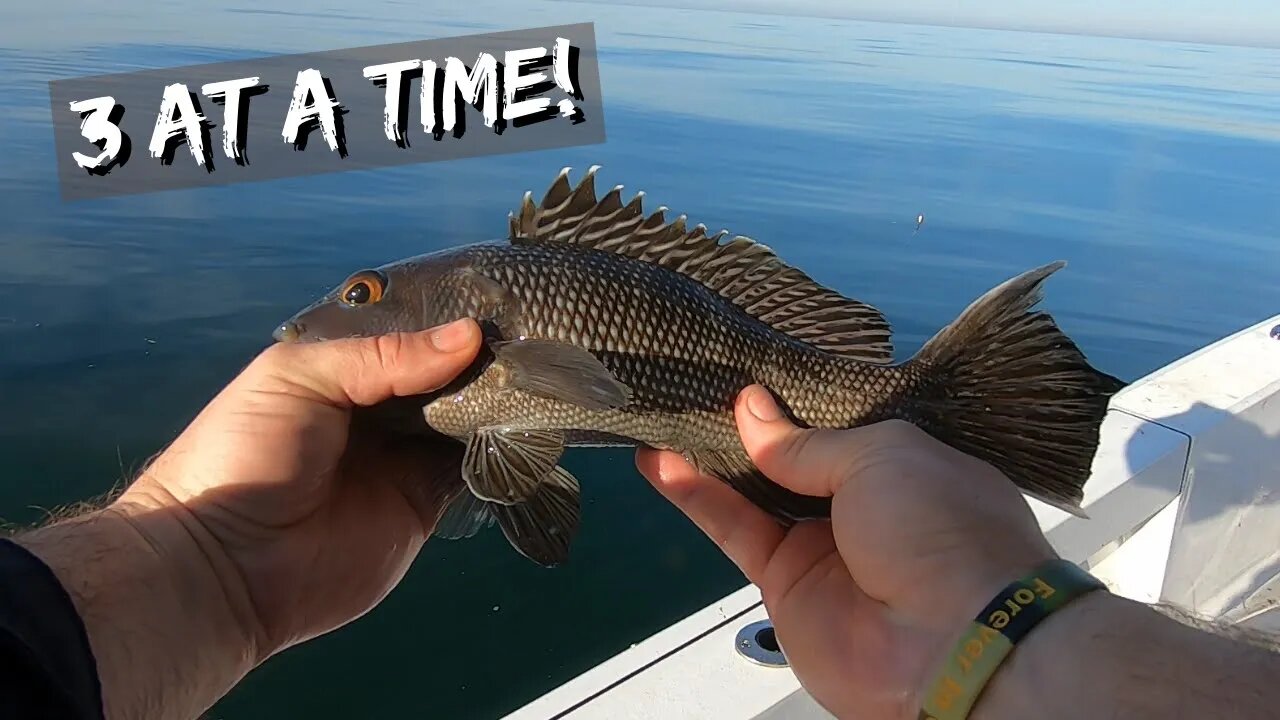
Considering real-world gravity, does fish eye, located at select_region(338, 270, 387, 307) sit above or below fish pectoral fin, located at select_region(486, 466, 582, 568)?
above

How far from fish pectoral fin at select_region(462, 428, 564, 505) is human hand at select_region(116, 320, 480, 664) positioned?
0.17 meters

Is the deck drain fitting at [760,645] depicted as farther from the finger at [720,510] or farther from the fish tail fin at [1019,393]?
the fish tail fin at [1019,393]

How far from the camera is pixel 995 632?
1.25m

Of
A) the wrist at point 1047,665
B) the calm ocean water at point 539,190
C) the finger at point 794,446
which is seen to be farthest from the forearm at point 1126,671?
the calm ocean water at point 539,190

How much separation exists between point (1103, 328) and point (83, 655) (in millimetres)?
8735

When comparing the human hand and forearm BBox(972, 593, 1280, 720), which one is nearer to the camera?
forearm BBox(972, 593, 1280, 720)

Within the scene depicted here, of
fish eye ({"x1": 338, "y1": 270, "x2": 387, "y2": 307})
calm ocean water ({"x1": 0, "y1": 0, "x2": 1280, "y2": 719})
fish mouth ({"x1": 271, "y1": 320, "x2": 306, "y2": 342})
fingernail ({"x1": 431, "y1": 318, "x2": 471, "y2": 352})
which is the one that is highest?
fish eye ({"x1": 338, "y1": 270, "x2": 387, "y2": 307})

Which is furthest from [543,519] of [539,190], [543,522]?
[539,190]


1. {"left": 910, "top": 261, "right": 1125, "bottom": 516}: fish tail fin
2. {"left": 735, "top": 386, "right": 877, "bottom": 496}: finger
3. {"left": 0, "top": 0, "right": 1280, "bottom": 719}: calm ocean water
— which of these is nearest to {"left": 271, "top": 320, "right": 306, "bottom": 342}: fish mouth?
{"left": 735, "top": 386, "right": 877, "bottom": 496}: finger

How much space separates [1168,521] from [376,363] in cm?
310

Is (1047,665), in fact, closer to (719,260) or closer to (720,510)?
(720,510)

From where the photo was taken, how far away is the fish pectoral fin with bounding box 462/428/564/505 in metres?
1.81

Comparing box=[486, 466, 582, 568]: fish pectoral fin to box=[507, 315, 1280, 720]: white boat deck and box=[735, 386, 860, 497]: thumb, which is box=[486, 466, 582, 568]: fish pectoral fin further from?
box=[507, 315, 1280, 720]: white boat deck

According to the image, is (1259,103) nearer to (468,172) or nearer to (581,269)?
(468,172)
